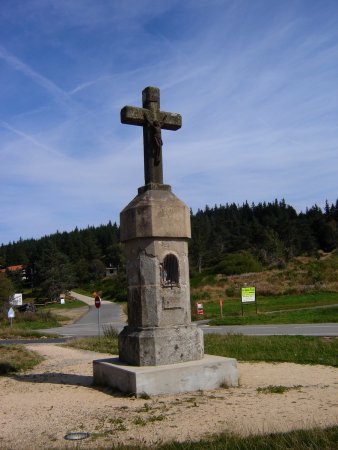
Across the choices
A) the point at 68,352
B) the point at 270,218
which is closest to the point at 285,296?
the point at 68,352

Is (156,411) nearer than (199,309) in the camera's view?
Yes

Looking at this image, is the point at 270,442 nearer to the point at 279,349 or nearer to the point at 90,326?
the point at 279,349

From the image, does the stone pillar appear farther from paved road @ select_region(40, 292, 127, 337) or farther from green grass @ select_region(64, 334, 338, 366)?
paved road @ select_region(40, 292, 127, 337)

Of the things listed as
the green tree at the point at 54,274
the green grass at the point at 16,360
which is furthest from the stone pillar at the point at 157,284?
the green tree at the point at 54,274

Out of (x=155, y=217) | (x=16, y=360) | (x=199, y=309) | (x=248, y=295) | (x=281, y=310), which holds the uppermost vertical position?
(x=155, y=217)

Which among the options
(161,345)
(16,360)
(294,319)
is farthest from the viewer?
(294,319)

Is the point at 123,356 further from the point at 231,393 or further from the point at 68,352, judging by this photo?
the point at 68,352

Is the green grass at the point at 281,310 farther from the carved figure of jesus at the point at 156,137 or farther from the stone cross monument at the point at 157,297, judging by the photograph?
the carved figure of jesus at the point at 156,137

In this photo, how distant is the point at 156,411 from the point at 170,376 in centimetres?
112

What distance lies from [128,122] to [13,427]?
17.9 feet

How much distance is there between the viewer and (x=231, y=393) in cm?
746

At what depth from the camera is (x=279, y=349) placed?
12164 millimetres

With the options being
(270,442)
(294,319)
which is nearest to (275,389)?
(270,442)

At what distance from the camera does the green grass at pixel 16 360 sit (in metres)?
11.2
